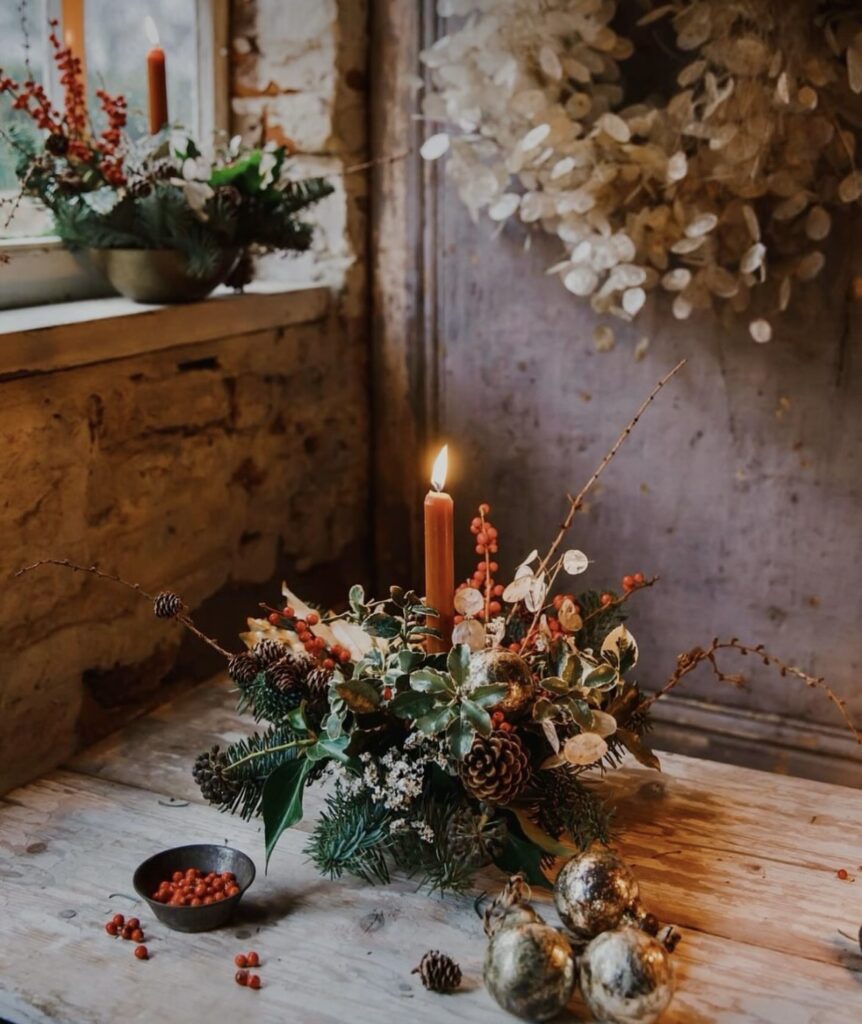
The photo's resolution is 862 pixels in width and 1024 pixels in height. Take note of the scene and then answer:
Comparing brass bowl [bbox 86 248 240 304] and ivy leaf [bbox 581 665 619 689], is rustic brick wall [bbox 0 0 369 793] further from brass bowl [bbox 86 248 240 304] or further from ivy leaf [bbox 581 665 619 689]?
ivy leaf [bbox 581 665 619 689]

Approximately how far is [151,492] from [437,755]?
752mm

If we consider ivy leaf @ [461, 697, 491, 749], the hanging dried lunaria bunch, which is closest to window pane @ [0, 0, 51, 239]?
the hanging dried lunaria bunch

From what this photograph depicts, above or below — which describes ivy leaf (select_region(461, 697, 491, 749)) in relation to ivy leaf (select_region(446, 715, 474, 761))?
above

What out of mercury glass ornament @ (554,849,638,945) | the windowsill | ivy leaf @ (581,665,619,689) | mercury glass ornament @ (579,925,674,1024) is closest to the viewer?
mercury glass ornament @ (579,925,674,1024)

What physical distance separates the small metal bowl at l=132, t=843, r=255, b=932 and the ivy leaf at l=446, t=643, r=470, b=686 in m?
0.29

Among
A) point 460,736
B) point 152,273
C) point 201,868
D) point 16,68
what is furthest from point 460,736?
point 16,68

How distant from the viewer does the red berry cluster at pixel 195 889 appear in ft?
3.81

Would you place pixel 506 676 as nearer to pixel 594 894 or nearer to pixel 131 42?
pixel 594 894

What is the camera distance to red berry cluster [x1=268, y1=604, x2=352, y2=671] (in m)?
1.24

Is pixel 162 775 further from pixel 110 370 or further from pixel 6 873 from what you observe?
pixel 110 370

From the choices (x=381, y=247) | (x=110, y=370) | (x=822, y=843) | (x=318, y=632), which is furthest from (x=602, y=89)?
(x=822, y=843)

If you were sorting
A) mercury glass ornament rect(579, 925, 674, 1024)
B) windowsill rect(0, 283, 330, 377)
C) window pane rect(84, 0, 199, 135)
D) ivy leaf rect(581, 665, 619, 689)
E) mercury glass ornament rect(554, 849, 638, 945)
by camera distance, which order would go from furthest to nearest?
window pane rect(84, 0, 199, 135) → windowsill rect(0, 283, 330, 377) → ivy leaf rect(581, 665, 619, 689) → mercury glass ornament rect(554, 849, 638, 945) → mercury glass ornament rect(579, 925, 674, 1024)

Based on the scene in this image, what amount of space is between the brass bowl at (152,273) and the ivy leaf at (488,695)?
92 cm

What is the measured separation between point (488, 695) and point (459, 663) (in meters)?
0.04
